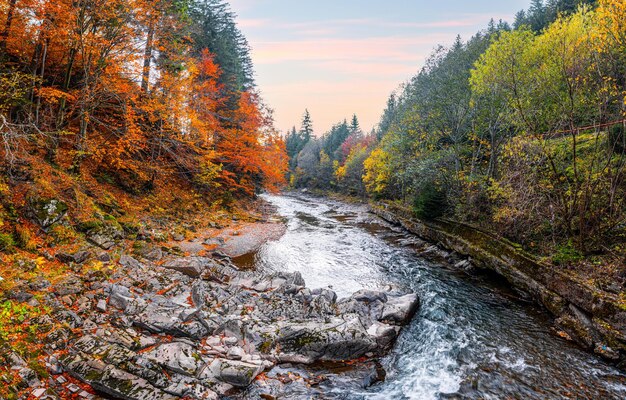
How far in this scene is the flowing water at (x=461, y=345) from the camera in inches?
272

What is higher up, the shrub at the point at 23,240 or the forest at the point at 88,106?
the forest at the point at 88,106

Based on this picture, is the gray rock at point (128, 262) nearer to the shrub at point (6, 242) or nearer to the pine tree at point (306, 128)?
the shrub at point (6, 242)

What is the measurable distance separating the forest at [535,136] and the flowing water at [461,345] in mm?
3453

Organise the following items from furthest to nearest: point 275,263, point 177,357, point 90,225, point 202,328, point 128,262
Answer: point 275,263, point 90,225, point 128,262, point 202,328, point 177,357

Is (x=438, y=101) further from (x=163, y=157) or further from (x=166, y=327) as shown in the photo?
(x=166, y=327)

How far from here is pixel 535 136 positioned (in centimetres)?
1259

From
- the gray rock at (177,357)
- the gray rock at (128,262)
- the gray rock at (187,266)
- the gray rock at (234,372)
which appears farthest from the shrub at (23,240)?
the gray rock at (234,372)

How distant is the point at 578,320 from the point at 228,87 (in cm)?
3126

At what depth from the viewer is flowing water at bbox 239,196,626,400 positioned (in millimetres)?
6906

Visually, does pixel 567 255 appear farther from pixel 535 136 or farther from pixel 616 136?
pixel 616 136

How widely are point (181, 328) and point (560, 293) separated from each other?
1276 cm

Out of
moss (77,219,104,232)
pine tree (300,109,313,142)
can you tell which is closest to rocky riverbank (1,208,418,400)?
moss (77,219,104,232)

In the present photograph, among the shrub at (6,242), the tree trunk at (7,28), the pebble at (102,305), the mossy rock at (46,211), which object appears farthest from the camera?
the tree trunk at (7,28)

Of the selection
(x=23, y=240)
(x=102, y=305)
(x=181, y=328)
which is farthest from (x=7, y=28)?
(x=181, y=328)
